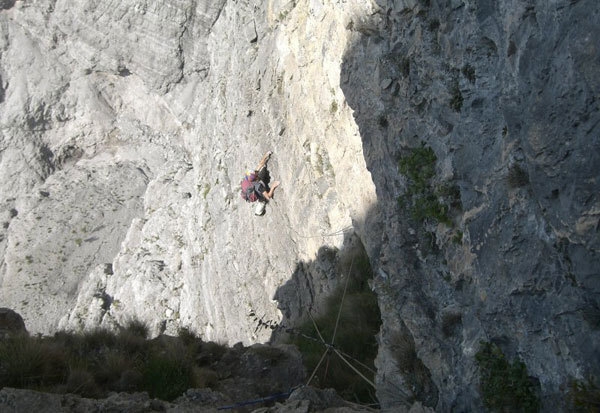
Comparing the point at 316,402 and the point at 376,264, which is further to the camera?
the point at 376,264

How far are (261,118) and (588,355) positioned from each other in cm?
1061

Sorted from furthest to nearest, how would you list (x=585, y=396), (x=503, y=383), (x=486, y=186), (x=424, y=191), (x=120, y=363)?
(x=120, y=363) → (x=424, y=191) → (x=486, y=186) → (x=503, y=383) → (x=585, y=396)

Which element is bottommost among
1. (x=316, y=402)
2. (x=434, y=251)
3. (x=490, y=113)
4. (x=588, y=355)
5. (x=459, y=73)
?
(x=316, y=402)

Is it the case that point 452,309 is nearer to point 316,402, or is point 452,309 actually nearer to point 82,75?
point 316,402

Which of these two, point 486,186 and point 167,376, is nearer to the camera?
point 486,186

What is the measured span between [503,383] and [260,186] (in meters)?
9.01

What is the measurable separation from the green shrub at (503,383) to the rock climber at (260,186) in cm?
856

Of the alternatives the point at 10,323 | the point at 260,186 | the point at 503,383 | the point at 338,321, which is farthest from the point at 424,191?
the point at 260,186

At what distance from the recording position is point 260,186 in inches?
506

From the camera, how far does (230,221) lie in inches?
595

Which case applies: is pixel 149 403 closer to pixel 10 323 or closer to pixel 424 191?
pixel 10 323

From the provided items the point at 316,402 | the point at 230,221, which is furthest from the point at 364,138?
the point at 230,221

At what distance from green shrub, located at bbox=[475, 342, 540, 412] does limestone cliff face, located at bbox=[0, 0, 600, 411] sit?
0.13 metres

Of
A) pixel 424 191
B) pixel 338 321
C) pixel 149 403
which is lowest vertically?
pixel 149 403
